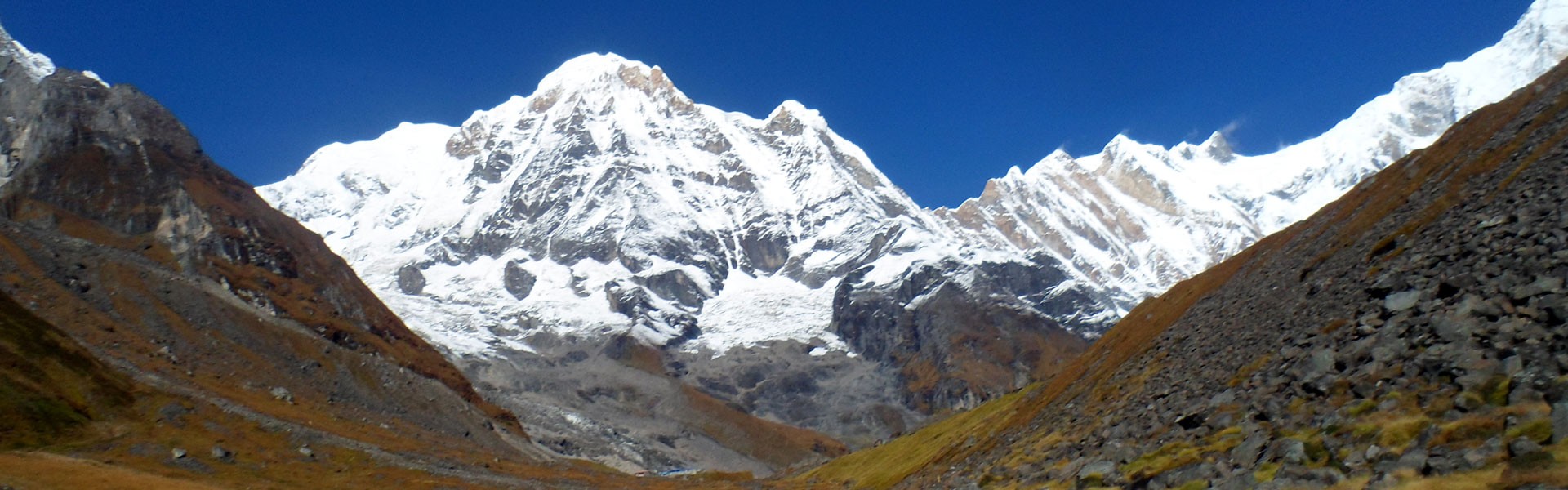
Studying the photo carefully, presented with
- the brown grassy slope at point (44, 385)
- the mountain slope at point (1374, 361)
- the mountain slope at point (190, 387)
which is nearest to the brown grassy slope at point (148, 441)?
the brown grassy slope at point (44, 385)

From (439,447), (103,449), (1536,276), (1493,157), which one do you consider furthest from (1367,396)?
(439,447)

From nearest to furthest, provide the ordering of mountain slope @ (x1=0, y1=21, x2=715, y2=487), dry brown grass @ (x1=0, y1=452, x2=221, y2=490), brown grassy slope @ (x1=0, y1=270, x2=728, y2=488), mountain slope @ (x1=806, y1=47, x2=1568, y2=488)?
mountain slope @ (x1=806, y1=47, x2=1568, y2=488) < dry brown grass @ (x1=0, y1=452, x2=221, y2=490) < brown grassy slope @ (x1=0, y1=270, x2=728, y2=488) < mountain slope @ (x1=0, y1=21, x2=715, y2=487)

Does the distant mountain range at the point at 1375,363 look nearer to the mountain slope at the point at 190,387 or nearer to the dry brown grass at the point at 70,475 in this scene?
the dry brown grass at the point at 70,475

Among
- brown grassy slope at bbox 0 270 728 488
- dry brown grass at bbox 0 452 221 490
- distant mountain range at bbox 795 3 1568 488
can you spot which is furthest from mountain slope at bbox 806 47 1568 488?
brown grassy slope at bbox 0 270 728 488

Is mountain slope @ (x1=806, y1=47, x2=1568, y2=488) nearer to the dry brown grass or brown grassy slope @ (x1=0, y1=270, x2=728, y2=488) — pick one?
the dry brown grass

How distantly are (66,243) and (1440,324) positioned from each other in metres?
183

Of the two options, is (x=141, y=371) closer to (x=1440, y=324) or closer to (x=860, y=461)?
(x=860, y=461)

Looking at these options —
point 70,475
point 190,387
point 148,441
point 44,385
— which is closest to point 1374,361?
point 70,475

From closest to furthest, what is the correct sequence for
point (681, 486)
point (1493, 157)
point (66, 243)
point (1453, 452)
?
point (1453, 452)
point (1493, 157)
point (681, 486)
point (66, 243)

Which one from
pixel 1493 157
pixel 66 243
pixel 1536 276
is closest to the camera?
pixel 1536 276

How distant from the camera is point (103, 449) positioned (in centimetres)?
8925

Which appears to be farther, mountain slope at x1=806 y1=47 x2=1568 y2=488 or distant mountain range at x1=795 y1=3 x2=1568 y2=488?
mountain slope at x1=806 y1=47 x2=1568 y2=488

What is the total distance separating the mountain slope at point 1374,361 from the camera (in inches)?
1140

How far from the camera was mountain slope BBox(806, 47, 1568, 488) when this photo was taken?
29.0 m
